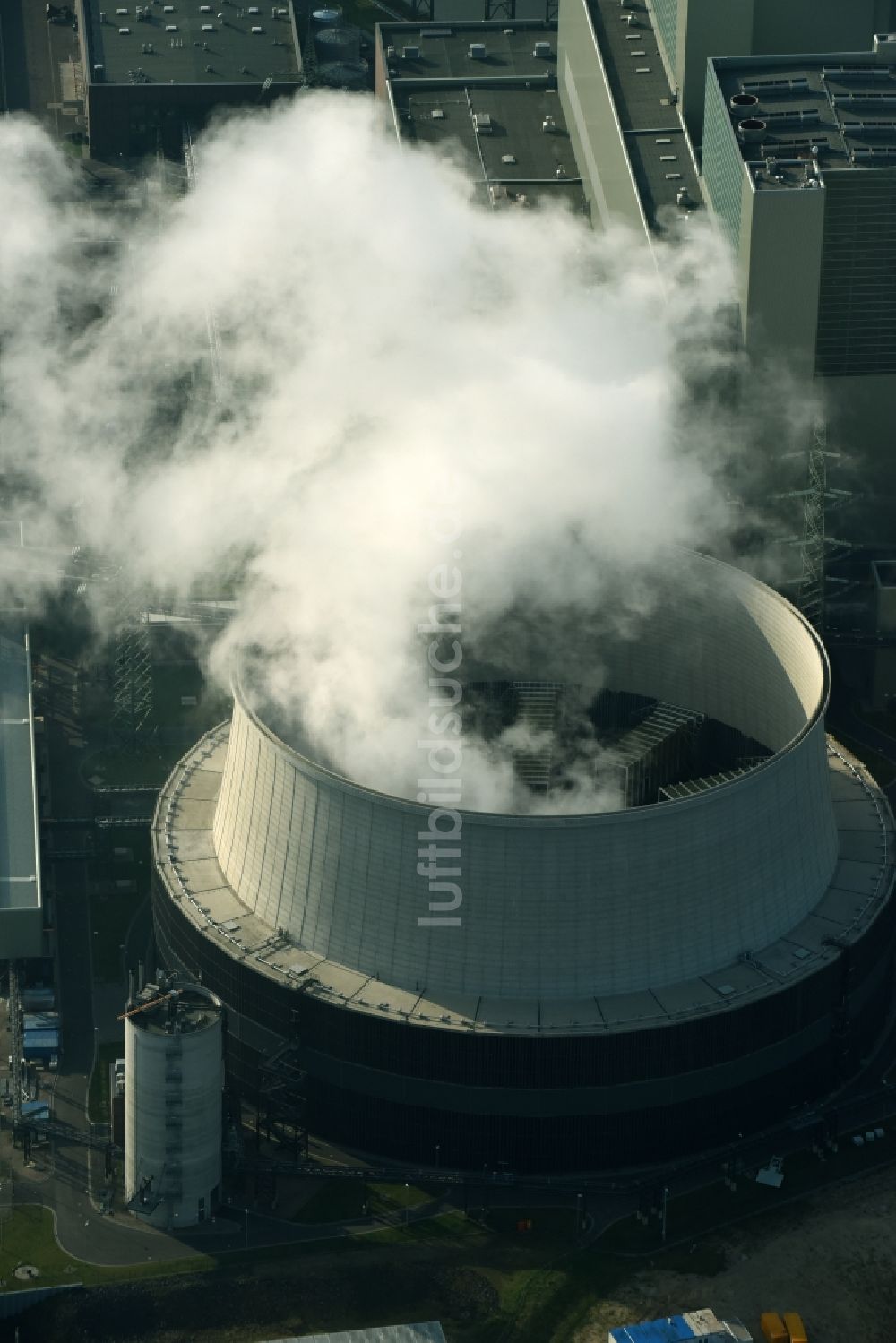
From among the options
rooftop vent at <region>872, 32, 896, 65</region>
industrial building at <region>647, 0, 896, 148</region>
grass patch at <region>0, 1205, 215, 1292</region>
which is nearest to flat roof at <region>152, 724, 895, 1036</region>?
grass patch at <region>0, 1205, 215, 1292</region>

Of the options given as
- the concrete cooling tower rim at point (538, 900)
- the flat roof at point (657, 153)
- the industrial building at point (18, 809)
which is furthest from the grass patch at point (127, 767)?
the flat roof at point (657, 153)

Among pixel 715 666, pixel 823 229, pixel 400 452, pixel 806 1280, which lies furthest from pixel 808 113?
pixel 806 1280

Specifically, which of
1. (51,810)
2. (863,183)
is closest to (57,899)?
(51,810)

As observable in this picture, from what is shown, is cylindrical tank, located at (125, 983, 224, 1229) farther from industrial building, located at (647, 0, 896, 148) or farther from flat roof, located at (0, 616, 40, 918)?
industrial building, located at (647, 0, 896, 148)

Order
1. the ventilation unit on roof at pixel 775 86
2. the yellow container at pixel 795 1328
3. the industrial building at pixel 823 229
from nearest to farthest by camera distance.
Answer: the yellow container at pixel 795 1328 < the industrial building at pixel 823 229 < the ventilation unit on roof at pixel 775 86

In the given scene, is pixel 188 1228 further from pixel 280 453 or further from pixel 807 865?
pixel 280 453

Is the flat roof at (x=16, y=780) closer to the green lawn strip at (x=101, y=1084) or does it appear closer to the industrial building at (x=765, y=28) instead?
the green lawn strip at (x=101, y=1084)
